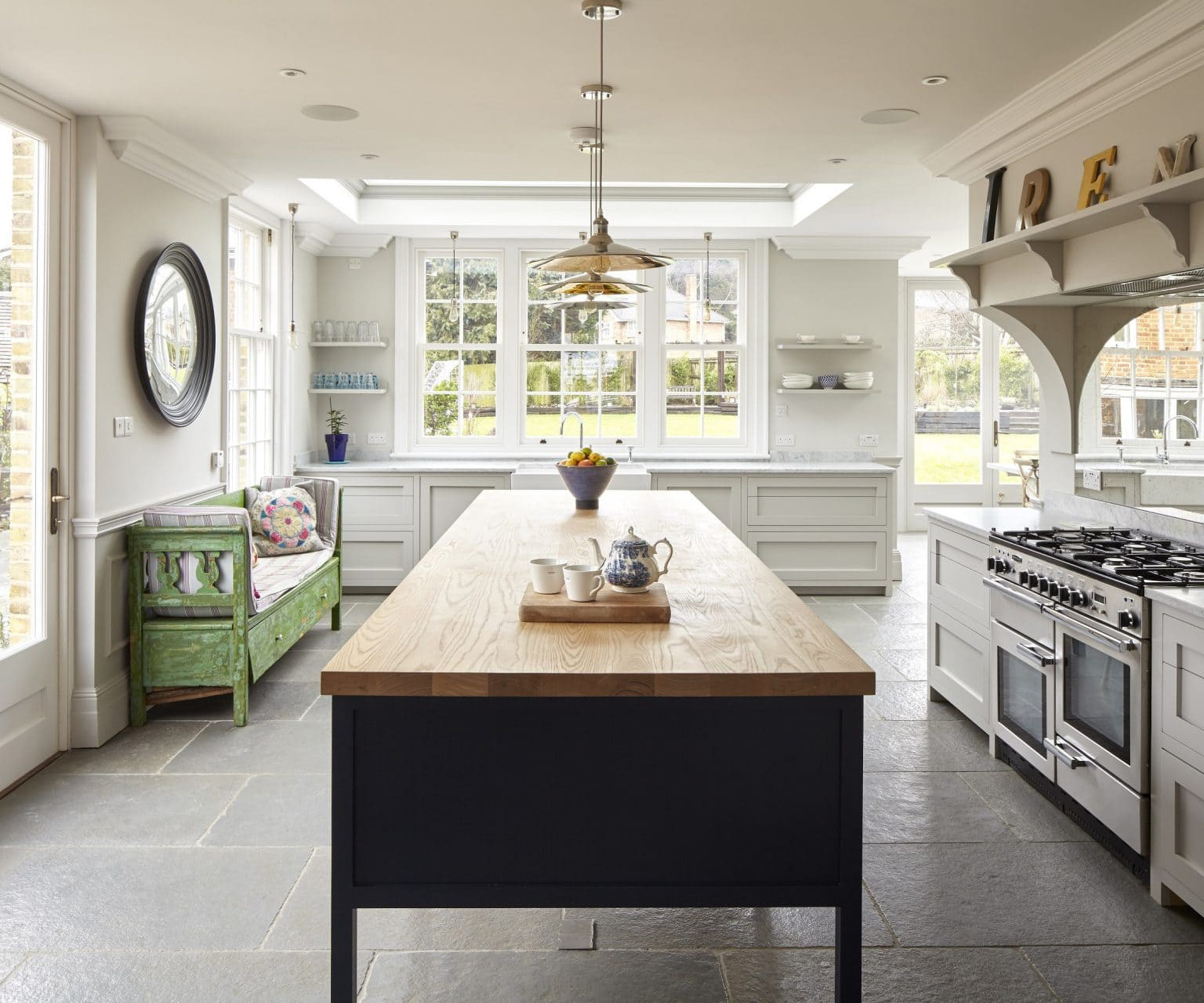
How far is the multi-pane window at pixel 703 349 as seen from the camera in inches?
303

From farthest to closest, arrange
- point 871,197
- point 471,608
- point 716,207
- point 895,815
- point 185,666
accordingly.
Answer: point 716,207, point 871,197, point 185,666, point 895,815, point 471,608

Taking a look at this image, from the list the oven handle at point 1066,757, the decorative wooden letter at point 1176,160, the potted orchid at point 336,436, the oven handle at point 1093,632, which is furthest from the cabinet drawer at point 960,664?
the potted orchid at point 336,436

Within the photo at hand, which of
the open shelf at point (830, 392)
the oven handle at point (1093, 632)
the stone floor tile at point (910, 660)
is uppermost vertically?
the open shelf at point (830, 392)

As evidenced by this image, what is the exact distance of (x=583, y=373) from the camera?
776cm

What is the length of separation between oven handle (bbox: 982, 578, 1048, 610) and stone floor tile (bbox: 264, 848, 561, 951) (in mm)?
1823

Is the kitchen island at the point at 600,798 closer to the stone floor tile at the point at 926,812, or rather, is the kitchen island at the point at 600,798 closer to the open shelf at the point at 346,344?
the stone floor tile at the point at 926,812

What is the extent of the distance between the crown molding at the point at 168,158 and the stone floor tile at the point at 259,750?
2.40 metres

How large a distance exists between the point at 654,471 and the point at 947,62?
12.9 feet

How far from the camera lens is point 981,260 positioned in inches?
177

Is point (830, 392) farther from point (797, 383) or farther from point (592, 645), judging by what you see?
point (592, 645)

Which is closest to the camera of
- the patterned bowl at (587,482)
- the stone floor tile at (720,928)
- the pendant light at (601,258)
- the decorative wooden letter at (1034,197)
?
the stone floor tile at (720,928)

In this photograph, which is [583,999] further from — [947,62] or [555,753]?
[947,62]

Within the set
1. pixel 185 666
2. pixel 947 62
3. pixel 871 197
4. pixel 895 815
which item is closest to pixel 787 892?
pixel 895 815

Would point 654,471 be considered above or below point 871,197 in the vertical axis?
below
